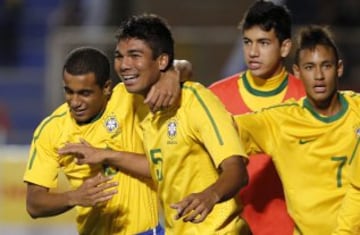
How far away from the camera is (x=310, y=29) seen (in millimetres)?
7258

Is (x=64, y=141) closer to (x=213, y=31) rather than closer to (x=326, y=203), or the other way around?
(x=326, y=203)

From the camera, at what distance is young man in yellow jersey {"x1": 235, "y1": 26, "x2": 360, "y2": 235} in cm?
686

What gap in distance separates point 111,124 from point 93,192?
699 mm

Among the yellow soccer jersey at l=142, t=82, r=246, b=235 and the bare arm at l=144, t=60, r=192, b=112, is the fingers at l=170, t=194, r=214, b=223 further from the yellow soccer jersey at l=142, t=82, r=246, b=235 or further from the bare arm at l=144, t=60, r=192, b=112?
the bare arm at l=144, t=60, r=192, b=112

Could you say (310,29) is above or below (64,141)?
above

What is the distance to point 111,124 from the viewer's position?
23.7ft

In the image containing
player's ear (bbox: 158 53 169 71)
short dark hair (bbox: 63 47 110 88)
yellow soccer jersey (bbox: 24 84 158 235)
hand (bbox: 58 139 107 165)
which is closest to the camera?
player's ear (bbox: 158 53 169 71)

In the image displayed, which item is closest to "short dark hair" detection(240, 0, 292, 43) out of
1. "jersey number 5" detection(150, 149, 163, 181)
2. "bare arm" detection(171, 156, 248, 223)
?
"jersey number 5" detection(150, 149, 163, 181)

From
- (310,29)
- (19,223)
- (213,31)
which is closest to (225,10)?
(213,31)

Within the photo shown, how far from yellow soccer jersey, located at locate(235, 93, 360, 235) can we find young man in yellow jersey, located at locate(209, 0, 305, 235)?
358 millimetres

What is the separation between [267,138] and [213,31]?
25.4 feet

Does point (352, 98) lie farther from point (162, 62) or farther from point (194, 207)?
point (194, 207)

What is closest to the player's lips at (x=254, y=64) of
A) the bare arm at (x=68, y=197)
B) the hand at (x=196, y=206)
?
the bare arm at (x=68, y=197)

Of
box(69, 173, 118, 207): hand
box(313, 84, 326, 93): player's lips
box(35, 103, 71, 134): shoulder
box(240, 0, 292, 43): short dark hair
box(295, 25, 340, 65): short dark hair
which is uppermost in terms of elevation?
box(240, 0, 292, 43): short dark hair
